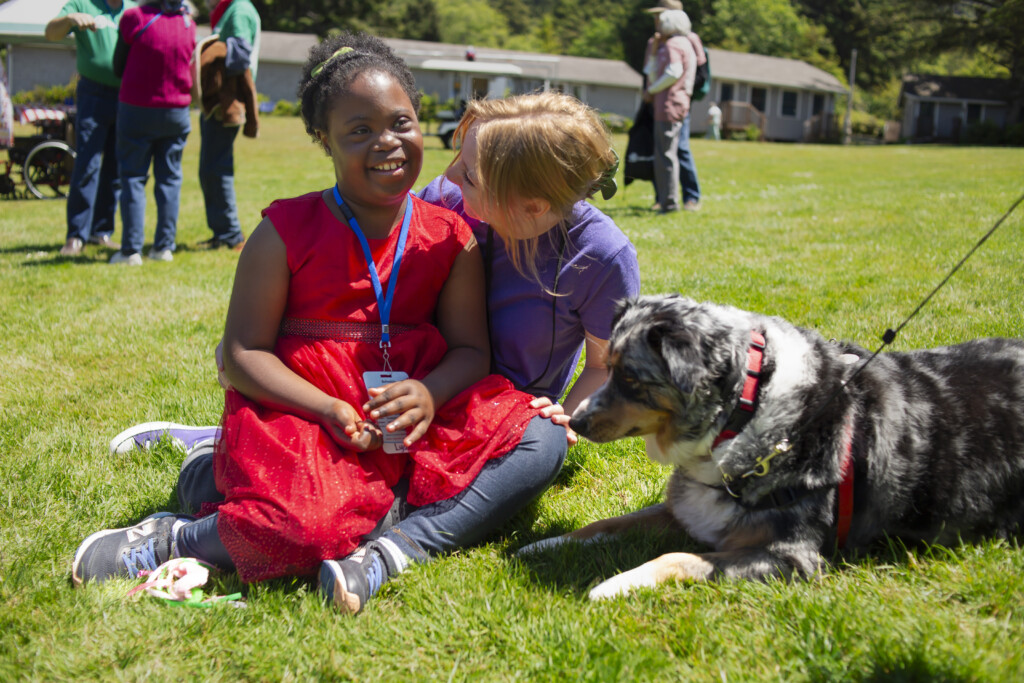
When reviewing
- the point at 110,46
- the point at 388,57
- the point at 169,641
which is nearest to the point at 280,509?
the point at 169,641

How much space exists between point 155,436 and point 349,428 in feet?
6.00

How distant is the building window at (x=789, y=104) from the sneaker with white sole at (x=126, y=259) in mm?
57756

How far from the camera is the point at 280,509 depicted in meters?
2.60

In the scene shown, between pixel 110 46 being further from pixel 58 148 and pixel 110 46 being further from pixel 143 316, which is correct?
pixel 58 148

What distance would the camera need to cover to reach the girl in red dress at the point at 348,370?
8.71 ft

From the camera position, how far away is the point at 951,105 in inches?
2215

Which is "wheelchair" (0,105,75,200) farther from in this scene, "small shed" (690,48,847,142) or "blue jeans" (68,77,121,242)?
"small shed" (690,48,847,142)

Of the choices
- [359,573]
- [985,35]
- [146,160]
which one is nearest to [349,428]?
[359,573]

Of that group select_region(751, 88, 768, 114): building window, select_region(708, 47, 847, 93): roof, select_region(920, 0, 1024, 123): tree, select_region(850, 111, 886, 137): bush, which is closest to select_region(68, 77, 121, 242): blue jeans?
select_region(708, 47, 847, 93): roof

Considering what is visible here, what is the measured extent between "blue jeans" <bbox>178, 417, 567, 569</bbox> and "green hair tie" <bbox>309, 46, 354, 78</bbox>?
68.5 inches

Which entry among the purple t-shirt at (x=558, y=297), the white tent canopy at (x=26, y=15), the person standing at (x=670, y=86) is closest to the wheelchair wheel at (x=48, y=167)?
the white tent canopy at (x=26, y=15)

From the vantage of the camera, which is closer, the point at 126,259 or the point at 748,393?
the point at 748,393

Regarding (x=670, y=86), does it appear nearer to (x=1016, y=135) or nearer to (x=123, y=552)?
(x=123, y=552)

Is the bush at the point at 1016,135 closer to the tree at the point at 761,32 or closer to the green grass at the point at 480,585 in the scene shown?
the tree at the point at 761,32
